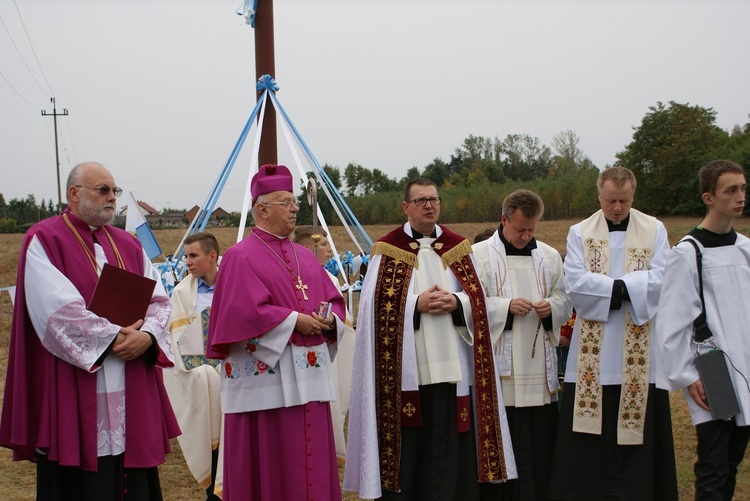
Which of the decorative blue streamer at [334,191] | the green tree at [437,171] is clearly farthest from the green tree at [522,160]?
the decorative blue streamer at [334,191]

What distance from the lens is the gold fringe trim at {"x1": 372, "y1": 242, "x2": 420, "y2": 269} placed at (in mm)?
5109

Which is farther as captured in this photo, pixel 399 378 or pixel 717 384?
pixel 399 378

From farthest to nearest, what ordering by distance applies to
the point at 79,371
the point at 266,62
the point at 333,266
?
the point at 333,266, the point at 266,62, the point at 79,371

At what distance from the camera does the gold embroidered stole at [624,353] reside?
5031 millimetres

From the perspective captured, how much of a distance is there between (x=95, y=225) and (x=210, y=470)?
96.9 inches

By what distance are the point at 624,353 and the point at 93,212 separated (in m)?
3.57

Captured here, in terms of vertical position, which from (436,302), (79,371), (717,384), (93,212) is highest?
(93,212)

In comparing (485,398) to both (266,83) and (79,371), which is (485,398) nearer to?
(79,371)

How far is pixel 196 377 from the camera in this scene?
595 centimetres

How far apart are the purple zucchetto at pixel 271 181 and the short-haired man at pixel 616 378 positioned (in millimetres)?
2021

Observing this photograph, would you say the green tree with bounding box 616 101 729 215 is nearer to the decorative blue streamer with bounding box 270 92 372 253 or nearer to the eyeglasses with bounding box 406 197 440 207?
the decorative blue streamer with bounding box 270 92 372 253

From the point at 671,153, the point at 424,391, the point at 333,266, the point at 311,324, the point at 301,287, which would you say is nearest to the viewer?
the point at 311,324

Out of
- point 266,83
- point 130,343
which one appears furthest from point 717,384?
point 266,83

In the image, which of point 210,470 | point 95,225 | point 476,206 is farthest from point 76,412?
point 476,206
